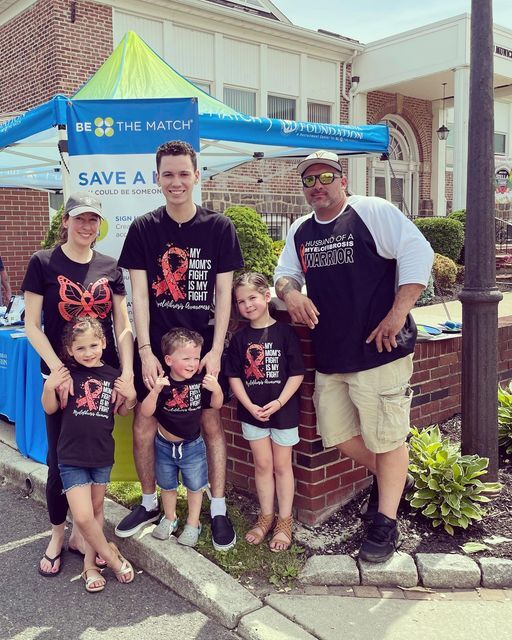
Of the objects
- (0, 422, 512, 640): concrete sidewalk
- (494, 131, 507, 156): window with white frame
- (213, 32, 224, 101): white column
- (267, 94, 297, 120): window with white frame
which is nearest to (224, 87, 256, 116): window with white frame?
(213, 32, 224, 101): white column

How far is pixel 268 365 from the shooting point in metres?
3.22

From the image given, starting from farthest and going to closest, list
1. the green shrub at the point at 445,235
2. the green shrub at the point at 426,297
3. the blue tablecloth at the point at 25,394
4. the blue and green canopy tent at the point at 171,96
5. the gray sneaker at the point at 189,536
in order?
1. the green shrub at the point at 445,235
2. the green shrub at the point at 426,297
3. the blue and green canopy tent at the point at 171,96
4. the blue tablecloth at the point at 25,394
5. the gray sneaker at the point at 189,536

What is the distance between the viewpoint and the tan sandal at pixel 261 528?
10.7 feet

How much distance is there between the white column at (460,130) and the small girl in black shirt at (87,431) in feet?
42.3

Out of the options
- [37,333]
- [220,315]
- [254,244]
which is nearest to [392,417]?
[220,315]

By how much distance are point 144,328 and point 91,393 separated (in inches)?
16.1

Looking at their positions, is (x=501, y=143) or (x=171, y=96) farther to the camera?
(x=501, y=143)

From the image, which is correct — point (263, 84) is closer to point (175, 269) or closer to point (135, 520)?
point (175, 269)

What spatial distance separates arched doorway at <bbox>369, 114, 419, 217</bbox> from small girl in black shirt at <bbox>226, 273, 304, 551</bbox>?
593 inches

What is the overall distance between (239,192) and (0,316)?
927cm

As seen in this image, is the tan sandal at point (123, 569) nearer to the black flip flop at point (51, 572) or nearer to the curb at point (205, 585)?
the curb at point (205, 585)

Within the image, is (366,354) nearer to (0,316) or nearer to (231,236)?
(231,236)


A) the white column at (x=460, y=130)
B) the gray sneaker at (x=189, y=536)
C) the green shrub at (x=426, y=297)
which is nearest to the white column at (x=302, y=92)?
the white column at (x=460, y=130)

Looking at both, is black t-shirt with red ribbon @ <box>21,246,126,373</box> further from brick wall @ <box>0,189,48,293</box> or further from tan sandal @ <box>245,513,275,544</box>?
brick wall @ <box>0,189,48,293</box>
